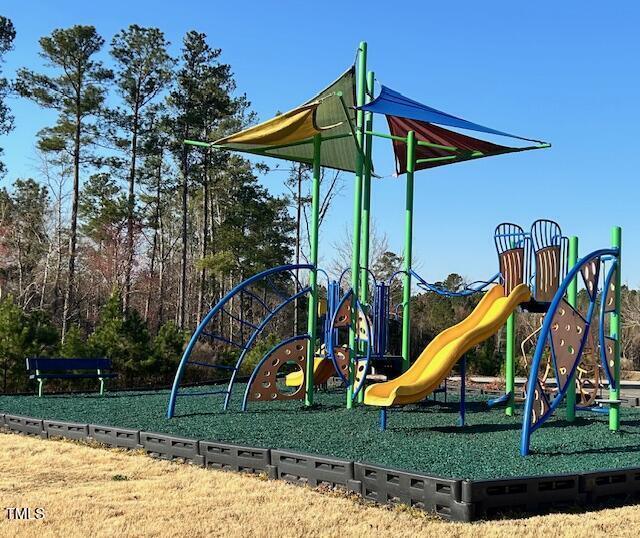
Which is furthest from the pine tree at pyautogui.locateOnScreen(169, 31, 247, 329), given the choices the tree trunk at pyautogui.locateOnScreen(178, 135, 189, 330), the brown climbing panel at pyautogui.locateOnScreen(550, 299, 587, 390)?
the brown climbing panel at pyautogui.locateOnScreen(550, 299, 587, 390)

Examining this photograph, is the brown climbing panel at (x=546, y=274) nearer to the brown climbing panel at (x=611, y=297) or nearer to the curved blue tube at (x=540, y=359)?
the brown climbing panel at (x=611, y=297)

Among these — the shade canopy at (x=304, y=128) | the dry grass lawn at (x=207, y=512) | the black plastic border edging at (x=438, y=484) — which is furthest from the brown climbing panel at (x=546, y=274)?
the dry grass lawn at (x=207, y=512)

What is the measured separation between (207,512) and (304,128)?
23.1 ft

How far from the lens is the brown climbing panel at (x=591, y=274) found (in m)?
8.91

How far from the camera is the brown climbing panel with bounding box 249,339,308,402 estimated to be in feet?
37.4

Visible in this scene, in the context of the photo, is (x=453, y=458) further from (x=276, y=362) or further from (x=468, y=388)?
(x=468, y=388)

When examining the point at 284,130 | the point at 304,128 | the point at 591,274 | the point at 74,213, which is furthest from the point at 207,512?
the point at 74,213

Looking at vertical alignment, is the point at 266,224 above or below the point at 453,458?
above

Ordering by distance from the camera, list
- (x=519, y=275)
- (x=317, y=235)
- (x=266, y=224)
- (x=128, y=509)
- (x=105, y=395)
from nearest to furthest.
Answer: (x=128, y=509), (x=519, y=275), (x=317, y=235), (x=105, y=395), (x=266, y=224)

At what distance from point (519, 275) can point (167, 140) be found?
75.8ft

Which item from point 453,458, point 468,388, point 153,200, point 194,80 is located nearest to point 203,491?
point 453,458

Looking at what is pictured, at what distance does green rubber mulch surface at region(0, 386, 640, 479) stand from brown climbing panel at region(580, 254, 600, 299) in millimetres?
1738

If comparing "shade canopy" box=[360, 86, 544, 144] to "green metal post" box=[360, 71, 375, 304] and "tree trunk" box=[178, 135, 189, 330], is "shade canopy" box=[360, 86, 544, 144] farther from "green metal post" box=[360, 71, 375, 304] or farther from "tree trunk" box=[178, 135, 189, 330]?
"tree trunk" box=[178, 135, 189, 330]

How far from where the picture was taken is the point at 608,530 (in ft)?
15.7
